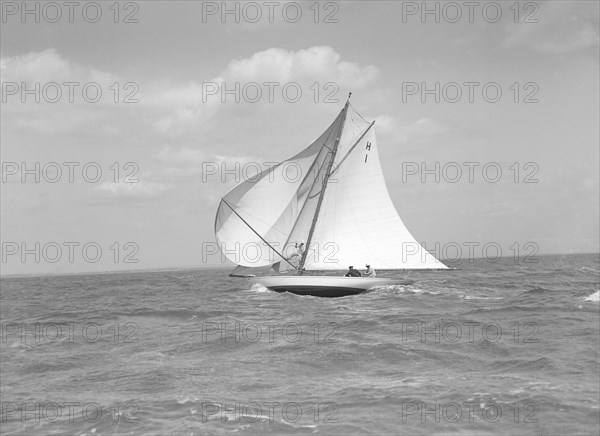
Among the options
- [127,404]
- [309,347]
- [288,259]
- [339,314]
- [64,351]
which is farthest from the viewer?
[288,259]

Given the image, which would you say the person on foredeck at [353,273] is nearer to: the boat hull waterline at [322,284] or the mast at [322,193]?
the boat hull waterline at [322,284]

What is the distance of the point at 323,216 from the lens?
40.2 meters

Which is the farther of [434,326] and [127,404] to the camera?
[434,326]

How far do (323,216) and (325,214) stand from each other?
192 mm

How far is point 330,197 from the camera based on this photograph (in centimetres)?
4031

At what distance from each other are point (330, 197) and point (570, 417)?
28.9 metres

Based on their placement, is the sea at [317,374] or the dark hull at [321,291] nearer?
the sea at [317,374]

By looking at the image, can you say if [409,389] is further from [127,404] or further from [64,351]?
[64,351]

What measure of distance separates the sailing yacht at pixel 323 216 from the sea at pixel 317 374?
931cm

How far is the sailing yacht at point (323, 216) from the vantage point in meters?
39.5

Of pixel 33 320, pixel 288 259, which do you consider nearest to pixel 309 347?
pixel 288 259

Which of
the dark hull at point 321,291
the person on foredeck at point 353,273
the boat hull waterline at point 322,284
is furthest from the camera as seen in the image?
the person on foredeck at point 353,273

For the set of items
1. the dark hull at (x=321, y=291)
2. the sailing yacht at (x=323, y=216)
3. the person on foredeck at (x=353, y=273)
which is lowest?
the dark hull at (x=321, y=291)

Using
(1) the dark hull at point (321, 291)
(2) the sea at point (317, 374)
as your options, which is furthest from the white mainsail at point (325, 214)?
(2) the sea at point (317, 374)
